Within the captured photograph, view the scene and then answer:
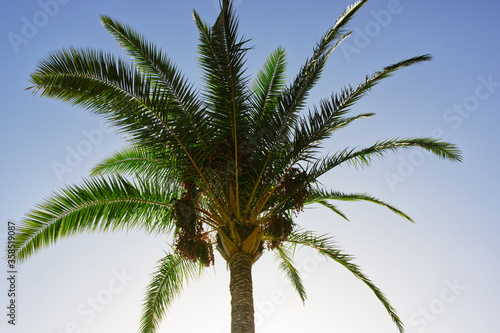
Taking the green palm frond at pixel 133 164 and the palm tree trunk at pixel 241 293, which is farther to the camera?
the green palm frond at pixel 133 164

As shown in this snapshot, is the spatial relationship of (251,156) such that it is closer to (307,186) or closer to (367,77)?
(307,186)

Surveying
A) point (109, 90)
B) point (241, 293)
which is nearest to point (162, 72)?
point (109, 90)

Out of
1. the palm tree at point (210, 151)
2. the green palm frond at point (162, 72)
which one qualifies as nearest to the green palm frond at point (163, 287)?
the palm tree at point (210, 151)

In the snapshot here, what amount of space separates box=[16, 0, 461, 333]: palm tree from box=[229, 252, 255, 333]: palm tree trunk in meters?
0.02

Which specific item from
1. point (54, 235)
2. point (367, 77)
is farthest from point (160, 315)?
point (367, 77)

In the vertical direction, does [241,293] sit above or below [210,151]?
below

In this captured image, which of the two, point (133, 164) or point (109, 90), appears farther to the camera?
point (133, 164)

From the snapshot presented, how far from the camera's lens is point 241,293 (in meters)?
6.70

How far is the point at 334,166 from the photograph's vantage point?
7.28 m

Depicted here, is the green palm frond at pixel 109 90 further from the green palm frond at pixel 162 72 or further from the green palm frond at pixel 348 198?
the green palm frond at pixel 348 198

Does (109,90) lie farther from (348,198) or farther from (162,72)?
(348,198)

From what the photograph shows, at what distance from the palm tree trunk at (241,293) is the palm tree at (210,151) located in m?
0.02

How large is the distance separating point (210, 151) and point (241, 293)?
93.5 inches

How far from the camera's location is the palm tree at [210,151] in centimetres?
642
